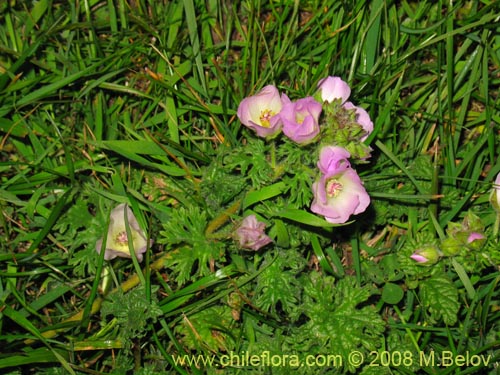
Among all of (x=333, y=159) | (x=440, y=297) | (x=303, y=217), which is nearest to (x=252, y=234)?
(x=303, y=217)

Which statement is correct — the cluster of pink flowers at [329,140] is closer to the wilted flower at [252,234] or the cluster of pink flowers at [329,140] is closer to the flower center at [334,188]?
the flower center at [334,188]

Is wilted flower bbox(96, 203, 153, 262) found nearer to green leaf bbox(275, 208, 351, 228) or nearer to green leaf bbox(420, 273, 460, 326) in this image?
green leaf bbox(275, 208, 351, 228)

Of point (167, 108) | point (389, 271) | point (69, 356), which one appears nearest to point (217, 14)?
point (167, 108)

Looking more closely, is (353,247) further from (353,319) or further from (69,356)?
(69,356)

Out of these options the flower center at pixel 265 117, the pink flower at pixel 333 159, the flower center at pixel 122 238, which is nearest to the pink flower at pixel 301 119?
the pink flower at pixel 333 159

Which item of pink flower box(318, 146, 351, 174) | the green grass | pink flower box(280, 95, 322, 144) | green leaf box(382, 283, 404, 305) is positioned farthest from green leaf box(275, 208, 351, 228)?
green leaf box(382, 283, 404, 305)

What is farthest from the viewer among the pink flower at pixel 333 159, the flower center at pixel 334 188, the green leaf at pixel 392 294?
the green leaf at pixel 392 294
